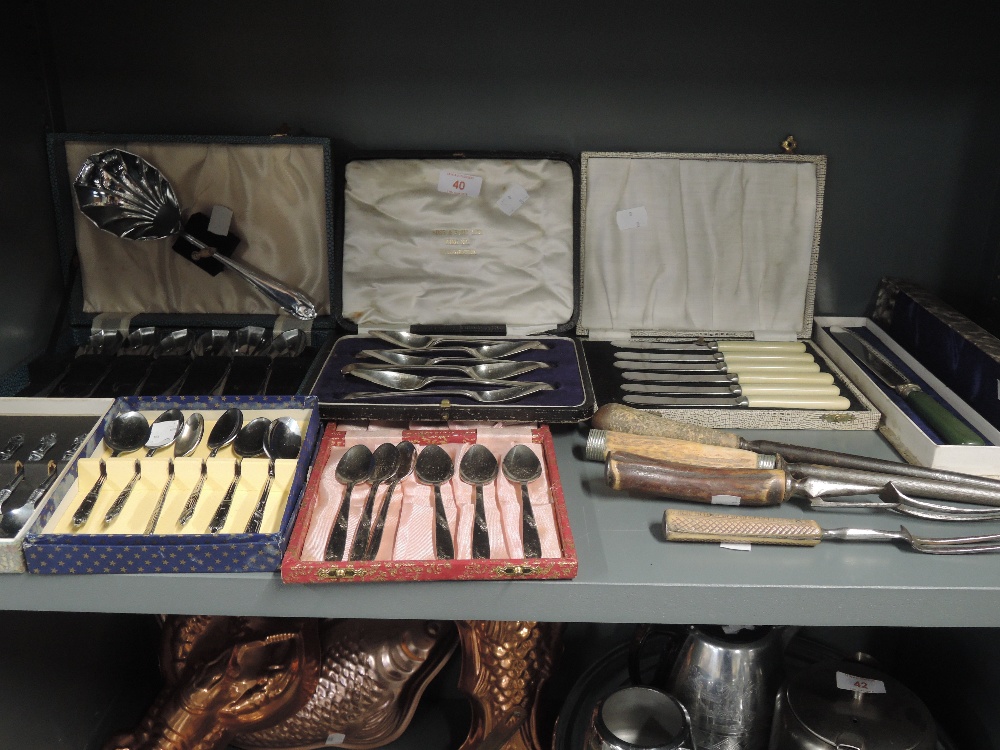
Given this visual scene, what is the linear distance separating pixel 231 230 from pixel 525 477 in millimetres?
712

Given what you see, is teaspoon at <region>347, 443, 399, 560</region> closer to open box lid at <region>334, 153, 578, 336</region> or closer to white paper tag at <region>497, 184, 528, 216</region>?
open box lid at <region>334, 153, 578, 336</region>

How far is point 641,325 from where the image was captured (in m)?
1.45

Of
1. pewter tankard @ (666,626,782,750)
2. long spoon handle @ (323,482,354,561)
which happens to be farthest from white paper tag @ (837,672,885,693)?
long spoon handle @ (323,482,354,561)

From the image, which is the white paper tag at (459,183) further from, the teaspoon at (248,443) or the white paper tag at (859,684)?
the white paper tag at (859,684)

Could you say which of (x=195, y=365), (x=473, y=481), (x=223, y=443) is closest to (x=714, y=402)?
(x=473, y=481)

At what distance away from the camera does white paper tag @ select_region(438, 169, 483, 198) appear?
1386mm

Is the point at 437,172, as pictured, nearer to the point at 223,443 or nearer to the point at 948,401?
the point at 223,443

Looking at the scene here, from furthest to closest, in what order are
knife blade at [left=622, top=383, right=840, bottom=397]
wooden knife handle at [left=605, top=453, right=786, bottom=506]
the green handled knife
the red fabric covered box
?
knife blade at [left=622, top=383, right=840, bottom=397] < the green handled knife < wooden knife handle at [left=605, top=453, right=786, bottom=506] < the red fabric covered box

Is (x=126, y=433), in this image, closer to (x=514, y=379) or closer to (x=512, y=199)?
(x=514, y=379)

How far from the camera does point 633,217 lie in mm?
1420

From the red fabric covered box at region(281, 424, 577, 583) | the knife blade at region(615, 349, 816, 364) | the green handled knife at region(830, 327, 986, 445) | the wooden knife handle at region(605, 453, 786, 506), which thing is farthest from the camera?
the knife blade at region(615, 349, 816, 364)

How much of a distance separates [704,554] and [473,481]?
0.97 ft

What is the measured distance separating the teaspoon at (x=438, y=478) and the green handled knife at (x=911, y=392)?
26.4 inches

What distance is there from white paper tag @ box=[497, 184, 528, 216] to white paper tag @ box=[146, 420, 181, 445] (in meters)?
0.64
